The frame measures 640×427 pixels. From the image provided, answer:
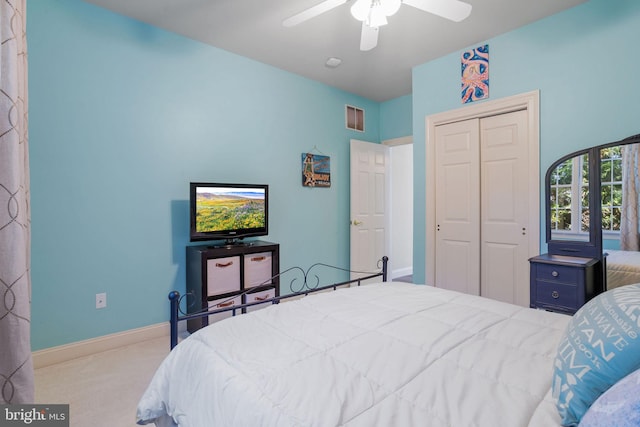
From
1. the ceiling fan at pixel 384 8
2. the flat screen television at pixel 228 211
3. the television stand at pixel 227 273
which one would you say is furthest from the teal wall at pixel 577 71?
the television stand at pixel 227 273

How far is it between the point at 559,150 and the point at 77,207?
150 inches

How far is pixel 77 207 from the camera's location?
2.44m

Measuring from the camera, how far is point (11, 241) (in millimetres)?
1299

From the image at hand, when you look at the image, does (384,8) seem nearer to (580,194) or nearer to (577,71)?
(577,71)

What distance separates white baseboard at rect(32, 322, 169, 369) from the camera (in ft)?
7.54

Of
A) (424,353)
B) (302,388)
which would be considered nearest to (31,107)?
(302,388)

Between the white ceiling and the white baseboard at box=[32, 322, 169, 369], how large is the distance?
258cm

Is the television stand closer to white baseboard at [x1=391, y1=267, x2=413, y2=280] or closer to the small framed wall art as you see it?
the small framed wall art

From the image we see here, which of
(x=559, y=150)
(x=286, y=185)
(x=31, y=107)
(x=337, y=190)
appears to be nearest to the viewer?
(x=31, y=107)

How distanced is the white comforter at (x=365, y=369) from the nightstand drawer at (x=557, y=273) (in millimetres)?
1045

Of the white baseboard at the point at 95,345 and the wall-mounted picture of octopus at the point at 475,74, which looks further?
the wall-mounted picture of octopus at the point at 475,74

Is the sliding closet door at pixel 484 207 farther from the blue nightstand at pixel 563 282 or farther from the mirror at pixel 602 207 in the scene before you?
the blue nightstand at pixel 563 282

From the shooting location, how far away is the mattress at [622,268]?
212 cm

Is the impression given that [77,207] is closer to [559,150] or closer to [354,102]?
[354,102]
